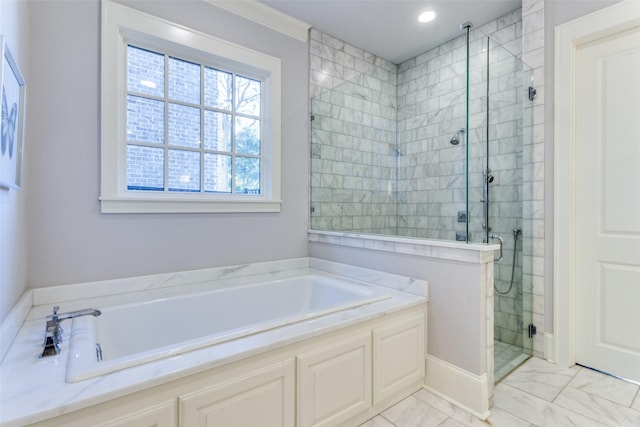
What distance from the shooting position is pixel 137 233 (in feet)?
6.76

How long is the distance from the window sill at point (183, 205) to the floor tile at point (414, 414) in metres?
1.69

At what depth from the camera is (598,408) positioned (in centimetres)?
173

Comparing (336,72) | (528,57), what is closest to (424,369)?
(528,57)

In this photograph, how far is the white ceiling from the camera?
8.32 feet

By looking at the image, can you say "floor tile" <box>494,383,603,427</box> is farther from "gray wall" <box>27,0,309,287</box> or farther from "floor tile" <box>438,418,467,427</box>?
"gray wall" <box>27,0,309,287</box>

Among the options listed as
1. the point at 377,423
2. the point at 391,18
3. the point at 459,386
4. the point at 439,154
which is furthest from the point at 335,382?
the point at 391,18

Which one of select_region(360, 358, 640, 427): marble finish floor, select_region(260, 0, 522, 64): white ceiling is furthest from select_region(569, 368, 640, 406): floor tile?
select_region(260, 0, 522, 64): white ceiling

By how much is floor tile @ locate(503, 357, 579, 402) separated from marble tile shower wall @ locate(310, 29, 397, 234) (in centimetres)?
141

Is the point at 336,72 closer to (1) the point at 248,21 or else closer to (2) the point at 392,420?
(1) the point at 248,21

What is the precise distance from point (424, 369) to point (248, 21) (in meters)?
2.92

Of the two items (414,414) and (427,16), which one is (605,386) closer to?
(414,414)

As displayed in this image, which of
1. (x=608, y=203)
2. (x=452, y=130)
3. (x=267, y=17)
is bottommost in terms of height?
(x=608, y=203)

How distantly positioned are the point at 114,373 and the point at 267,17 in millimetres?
2692

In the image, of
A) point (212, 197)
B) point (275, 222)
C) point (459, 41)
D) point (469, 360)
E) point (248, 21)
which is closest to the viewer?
point (469, 360)
